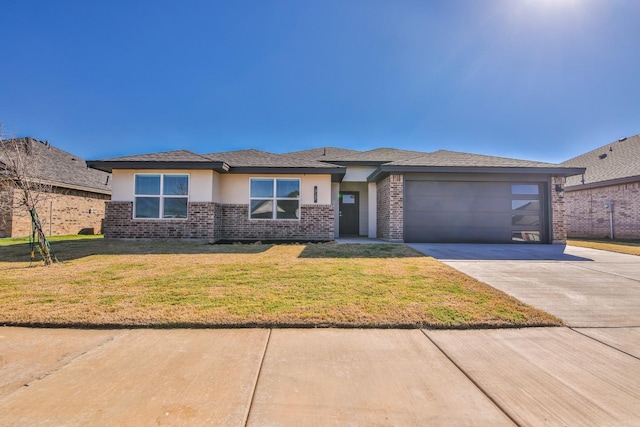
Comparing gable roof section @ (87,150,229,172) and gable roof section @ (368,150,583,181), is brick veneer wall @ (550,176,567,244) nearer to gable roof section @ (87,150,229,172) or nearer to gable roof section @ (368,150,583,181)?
gable roof section @ (368,150,583,181)

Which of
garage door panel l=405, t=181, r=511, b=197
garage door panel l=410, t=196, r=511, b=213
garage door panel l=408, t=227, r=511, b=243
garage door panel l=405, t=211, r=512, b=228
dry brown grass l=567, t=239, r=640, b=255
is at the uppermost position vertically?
garage door panel l=405, t=181, r=511, b=197

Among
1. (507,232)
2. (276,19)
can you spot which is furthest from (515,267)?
(276,19)

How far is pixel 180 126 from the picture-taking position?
1521cm

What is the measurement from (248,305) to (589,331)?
3.94m

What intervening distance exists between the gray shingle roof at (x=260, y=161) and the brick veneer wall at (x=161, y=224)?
2.11 metres

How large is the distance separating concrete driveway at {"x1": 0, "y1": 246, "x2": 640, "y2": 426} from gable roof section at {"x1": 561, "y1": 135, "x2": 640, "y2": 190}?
15742 mm

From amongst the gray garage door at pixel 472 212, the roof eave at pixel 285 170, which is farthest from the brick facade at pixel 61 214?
the gray garage door at pixel 472 212

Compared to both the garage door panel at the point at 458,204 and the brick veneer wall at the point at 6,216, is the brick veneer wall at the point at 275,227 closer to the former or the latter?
the garage door panel at the point at 458,204

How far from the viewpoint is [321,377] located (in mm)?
2164

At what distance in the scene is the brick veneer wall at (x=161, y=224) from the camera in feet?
34.1

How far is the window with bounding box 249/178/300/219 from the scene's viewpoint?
36.5 feet

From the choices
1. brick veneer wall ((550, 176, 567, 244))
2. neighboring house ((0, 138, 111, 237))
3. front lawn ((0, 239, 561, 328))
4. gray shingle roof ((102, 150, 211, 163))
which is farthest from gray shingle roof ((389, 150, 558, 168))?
neighboring house ((0, 138, 111, 237))

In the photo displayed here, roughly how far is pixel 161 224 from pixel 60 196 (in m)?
7.72

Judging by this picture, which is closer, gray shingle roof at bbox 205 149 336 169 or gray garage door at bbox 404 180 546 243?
gray shingle roof at bbox 205 149 336 169
